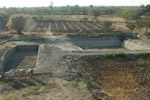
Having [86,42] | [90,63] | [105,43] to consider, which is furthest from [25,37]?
[90,63]

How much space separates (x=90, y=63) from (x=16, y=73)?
6.86 m

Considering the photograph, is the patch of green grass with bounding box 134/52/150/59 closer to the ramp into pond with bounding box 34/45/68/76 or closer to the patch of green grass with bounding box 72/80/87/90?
the ramp into pond with bounding box 34/45/68/76

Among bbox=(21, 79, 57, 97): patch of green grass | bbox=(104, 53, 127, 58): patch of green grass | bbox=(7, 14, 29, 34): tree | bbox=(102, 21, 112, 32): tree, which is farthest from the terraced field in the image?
bbox=(21, 79, 57, 97): patch of green grass

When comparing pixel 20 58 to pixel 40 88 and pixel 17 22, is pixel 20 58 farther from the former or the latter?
pixel 17 22

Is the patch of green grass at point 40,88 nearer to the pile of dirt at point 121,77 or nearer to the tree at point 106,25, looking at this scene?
the pile of dirt at point 121,77

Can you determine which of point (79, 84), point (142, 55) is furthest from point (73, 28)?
point (79, 84)

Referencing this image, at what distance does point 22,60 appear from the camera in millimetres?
19641

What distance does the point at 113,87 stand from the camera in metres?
12.3

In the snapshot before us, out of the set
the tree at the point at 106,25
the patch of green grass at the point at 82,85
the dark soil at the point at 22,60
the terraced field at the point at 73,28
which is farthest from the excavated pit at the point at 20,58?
the tree at the point at 106,25

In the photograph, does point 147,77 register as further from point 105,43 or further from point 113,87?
point 105,43

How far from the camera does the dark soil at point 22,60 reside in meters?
17.6

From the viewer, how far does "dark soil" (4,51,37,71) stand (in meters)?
17.6

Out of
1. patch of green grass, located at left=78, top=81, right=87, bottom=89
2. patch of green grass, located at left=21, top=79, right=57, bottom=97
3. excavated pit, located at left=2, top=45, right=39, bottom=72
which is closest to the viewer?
patch of green grass, located at left=21, top=79, right=57, bottom=97

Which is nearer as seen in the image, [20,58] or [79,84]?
[79,84]
